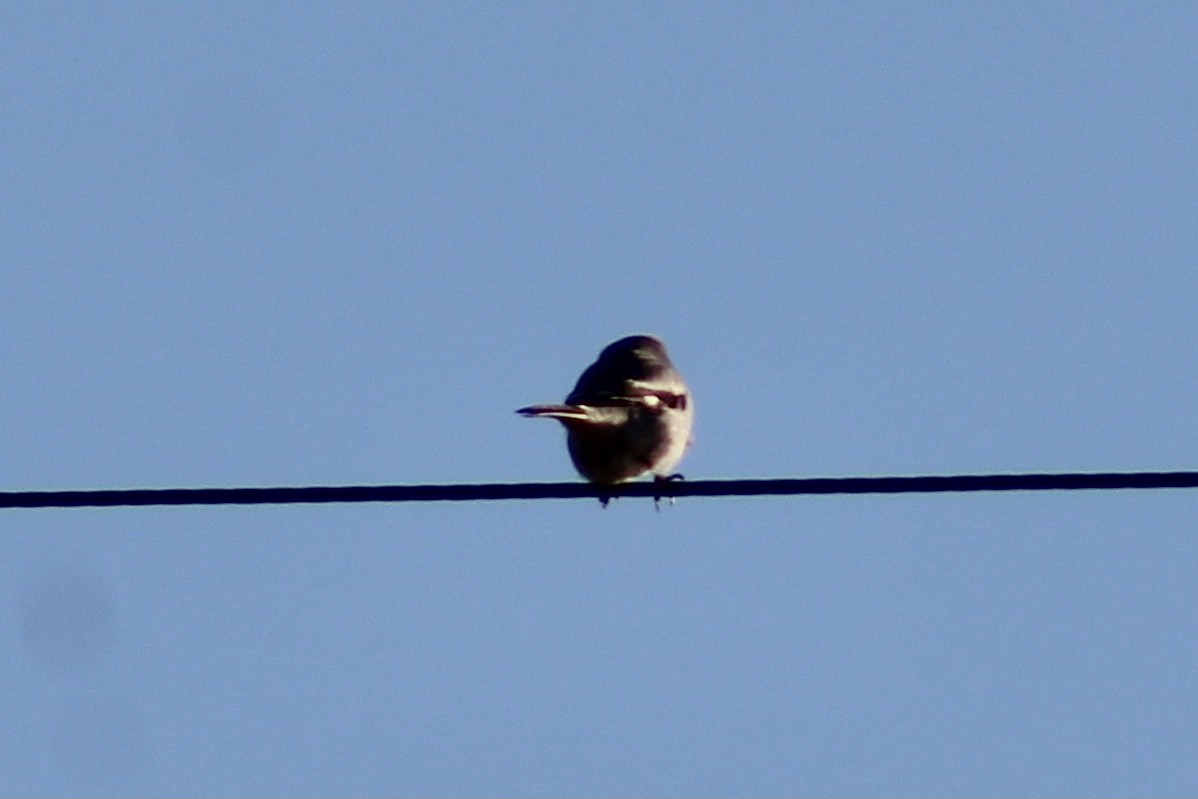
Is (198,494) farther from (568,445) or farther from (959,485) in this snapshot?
(568,445)

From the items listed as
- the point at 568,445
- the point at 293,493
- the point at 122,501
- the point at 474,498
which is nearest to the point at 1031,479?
the point at 474,498

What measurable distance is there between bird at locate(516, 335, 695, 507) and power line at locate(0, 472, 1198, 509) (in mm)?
3043

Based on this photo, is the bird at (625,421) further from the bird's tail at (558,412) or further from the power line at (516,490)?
the power line at (516,490)

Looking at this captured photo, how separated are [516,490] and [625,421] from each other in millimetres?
3850

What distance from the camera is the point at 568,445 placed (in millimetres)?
11359

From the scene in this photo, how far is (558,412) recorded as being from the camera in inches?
410

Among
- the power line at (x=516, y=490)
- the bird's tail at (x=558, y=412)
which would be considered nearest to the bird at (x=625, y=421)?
the bird's tail at (x=558, y=412)

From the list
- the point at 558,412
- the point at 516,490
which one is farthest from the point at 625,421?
the point at 516,490

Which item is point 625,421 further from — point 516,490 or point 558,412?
point 516,490

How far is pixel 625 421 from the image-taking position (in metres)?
11.2

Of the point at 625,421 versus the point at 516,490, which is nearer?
the point at 516,490

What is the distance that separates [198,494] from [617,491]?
219 cm

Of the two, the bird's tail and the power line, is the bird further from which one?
the power line

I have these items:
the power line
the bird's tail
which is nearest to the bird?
the bird's tail
